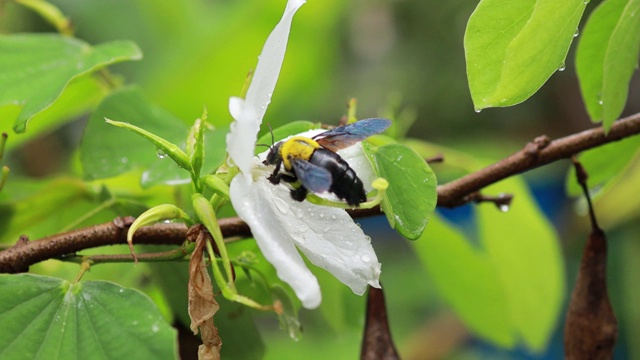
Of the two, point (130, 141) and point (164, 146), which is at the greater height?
point (164, 146)

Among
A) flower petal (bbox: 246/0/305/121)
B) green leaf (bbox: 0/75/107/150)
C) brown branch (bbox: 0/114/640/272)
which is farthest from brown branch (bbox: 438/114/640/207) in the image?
green leaf (bbox: 0/75/107/150)

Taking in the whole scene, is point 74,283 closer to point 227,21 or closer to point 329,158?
point 329,158

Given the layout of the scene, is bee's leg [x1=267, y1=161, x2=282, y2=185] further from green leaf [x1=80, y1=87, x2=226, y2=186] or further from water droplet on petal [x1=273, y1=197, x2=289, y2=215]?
green leaf [x1=80, y1=87, x2=226, y2=186]

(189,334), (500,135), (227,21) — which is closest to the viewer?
(189,334)

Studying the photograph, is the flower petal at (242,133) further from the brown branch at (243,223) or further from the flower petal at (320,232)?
the brown branch at (243,223)

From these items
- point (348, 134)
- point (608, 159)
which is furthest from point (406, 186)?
point (608, 159)

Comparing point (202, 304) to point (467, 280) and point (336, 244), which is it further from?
point (467, 280)

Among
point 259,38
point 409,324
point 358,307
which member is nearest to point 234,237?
point 358,307
